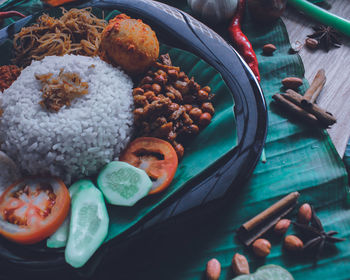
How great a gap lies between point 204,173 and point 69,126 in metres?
1.02

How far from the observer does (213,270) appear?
2123 mm

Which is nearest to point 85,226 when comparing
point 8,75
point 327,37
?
point 8,75

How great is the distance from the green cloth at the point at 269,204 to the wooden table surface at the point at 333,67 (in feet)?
0.81

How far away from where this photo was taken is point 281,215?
2.32m

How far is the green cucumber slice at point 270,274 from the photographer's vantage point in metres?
2.02

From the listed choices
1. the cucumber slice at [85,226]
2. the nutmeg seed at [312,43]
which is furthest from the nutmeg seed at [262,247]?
the nutmeg seed at [312,43]

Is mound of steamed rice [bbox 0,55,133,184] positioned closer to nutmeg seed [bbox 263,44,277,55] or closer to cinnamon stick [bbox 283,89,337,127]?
cinnamon stick [bbox 283,89,337,127]

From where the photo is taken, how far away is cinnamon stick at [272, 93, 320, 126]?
267 centimetres

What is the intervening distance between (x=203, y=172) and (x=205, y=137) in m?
0.34

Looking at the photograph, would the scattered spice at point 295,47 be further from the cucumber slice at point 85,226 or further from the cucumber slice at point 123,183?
the cucumber slice at point 85,226

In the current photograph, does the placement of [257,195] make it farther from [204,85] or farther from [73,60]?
[73,60]

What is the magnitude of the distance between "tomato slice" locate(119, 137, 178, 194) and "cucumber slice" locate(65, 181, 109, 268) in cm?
35

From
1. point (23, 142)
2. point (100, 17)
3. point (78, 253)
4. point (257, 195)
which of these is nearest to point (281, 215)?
point (257, 195)

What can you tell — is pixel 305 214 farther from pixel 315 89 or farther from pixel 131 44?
pixel 131 44
